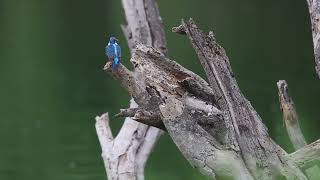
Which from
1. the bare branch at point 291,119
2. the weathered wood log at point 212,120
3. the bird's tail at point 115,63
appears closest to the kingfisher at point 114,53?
the bird's tail at point 115,63

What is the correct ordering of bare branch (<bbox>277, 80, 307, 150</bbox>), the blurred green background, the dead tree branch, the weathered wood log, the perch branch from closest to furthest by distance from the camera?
the weathered wood log < the perch branch < bare branch (<bbox>277, 80, 307, 150</bbox>) < the dead tree branch < the blurred green background

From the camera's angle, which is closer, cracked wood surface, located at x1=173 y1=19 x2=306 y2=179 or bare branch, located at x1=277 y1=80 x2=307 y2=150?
cracked wood surface, located at x1=173 y1=19 x2=306 y2=179

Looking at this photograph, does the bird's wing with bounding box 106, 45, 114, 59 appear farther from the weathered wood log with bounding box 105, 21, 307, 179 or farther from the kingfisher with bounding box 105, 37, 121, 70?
the weathered wood log with bounding box 105, 21, 307, 179

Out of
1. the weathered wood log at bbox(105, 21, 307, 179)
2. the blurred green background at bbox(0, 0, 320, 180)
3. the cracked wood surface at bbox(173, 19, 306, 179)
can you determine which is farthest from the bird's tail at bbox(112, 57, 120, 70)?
the blurred green background at bbox(0, 0, 320, 180)

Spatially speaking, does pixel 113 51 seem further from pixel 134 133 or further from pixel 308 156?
pixel 134 133

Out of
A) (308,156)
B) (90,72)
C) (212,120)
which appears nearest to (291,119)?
(308,156)

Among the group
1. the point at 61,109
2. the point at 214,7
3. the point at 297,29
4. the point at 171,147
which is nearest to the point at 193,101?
the point at 171,147

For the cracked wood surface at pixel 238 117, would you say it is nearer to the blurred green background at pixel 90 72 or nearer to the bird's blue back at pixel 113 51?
the bird's blue back at pixel 113 51

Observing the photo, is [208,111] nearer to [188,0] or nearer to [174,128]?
[174,128]
